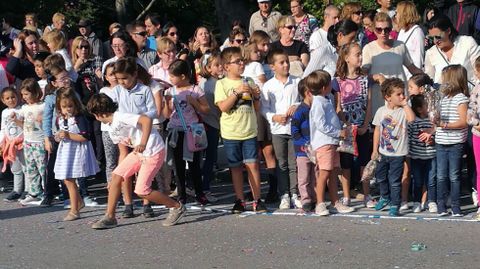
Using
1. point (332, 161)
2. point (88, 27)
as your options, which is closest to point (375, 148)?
point (332, 161)

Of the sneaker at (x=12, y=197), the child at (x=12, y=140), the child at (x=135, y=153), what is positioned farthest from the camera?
the sneaker at (x=12, y=197)

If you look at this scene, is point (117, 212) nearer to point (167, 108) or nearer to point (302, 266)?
point (167, 108)

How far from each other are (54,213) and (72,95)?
1.30 meters

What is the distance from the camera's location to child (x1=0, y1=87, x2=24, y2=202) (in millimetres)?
11945

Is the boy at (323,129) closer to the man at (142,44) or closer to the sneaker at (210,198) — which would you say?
the sneaker at (210,198)

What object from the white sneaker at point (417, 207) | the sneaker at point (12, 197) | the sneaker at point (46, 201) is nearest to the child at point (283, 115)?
the white sneaker at point (417, 207)

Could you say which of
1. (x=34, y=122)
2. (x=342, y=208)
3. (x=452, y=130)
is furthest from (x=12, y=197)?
(x=452, y=130)

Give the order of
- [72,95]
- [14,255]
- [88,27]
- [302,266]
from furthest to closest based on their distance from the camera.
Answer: [88,27] → [72,95] → [14,255] → [302,266]

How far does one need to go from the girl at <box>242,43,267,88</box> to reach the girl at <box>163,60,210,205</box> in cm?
61

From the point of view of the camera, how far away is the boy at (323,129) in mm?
10125

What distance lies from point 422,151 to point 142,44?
4190mm

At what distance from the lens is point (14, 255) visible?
9.01 metres

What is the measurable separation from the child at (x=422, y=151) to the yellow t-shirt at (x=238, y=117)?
5.32 feet

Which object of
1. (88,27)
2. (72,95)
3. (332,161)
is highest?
(88,27)
